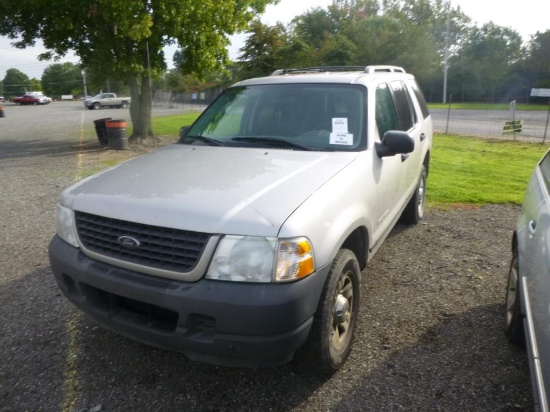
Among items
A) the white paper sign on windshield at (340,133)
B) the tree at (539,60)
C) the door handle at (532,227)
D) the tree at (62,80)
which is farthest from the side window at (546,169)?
the tree at (62,80)

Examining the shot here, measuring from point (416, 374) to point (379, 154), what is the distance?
1.60 metres

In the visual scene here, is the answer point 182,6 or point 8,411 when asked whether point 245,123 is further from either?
point 182,6

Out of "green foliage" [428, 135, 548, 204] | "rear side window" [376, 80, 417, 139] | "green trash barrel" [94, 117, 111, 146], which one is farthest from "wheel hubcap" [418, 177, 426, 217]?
"green trash barrel" [94, 117, 111, 146]

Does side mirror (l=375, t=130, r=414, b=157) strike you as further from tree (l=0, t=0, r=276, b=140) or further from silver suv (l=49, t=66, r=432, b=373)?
tree (l=0, t=0, r=276, b=140)

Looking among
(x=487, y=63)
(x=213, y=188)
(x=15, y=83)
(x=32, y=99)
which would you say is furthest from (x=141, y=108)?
(x=15, y=83)

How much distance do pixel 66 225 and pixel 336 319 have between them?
1827 mm

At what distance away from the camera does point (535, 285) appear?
2.37 meters

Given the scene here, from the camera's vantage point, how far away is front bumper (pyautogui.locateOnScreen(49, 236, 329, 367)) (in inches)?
89.1

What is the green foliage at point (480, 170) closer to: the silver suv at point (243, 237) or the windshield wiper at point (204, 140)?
→ the silver suv at point (243, 237)

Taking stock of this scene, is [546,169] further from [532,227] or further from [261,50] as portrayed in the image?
[261,50]

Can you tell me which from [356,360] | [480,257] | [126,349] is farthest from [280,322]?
[480,257]

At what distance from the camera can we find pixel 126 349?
10.6ft

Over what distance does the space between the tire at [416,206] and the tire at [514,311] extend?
2365 mm

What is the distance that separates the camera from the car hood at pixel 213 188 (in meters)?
2.39
